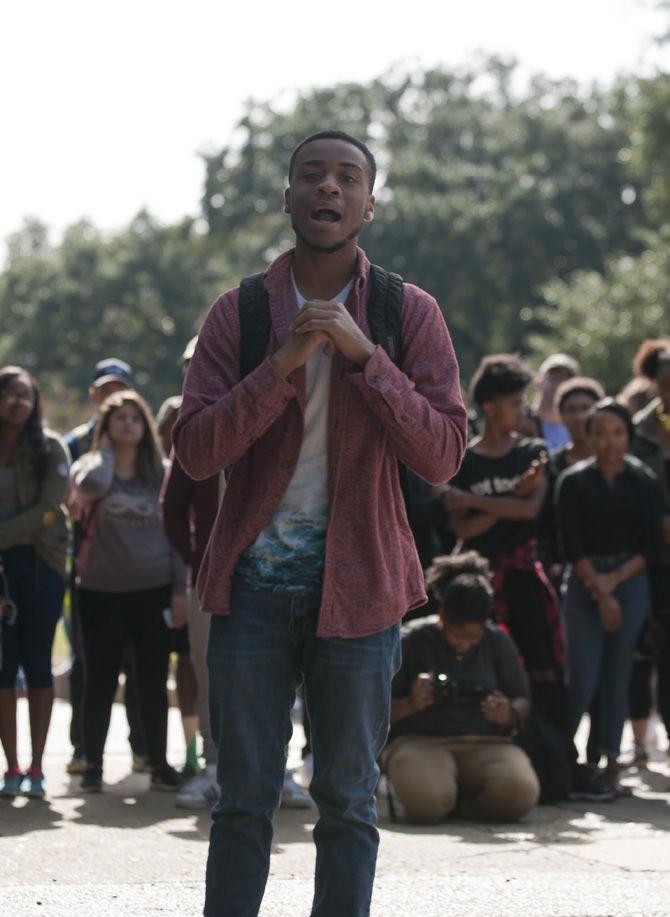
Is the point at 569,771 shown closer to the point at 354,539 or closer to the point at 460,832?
the point at 460,832

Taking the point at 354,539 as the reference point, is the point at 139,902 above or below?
below

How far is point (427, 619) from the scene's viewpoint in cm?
810

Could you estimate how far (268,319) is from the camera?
4102mm

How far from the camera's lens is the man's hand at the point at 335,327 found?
3799 millimetres

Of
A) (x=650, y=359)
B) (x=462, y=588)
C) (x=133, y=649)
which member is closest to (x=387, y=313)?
(x=462, y=588)

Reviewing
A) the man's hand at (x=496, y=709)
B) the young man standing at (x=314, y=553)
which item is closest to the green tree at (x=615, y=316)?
the man's hand at (x=496, y=709)

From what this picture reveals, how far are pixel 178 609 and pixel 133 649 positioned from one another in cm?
40

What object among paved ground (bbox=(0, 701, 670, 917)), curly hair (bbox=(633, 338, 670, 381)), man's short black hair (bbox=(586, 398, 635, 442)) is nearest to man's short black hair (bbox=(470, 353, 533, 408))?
man's short black hair (bbox=(586, 398, 635, 442))

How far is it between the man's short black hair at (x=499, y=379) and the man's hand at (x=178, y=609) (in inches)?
72.1

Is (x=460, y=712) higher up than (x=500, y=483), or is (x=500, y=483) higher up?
(x=500, y=483)

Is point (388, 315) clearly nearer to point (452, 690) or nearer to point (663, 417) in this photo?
point (452, 690)

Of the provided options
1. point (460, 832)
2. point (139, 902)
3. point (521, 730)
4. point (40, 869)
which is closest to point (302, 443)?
point (139, 902)

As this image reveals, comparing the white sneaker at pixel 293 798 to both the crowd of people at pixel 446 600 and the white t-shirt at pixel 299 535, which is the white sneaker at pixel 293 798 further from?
the white t-shirt at pixel 299 535

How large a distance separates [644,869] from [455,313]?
42319mm
